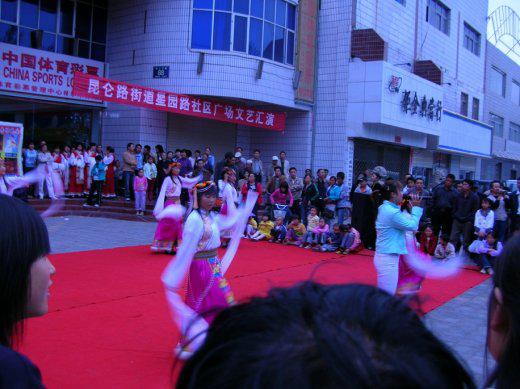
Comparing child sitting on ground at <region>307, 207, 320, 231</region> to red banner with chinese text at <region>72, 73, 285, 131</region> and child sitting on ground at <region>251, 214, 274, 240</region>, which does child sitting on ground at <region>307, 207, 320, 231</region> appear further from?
red banner with chinese text at <region>72, 73, 285, 131</region>

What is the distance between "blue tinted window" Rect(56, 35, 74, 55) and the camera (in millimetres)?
16844

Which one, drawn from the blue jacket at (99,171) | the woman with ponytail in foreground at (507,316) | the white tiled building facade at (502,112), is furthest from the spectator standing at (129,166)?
the white tiled building facade at (502,112)

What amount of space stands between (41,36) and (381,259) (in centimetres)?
1419

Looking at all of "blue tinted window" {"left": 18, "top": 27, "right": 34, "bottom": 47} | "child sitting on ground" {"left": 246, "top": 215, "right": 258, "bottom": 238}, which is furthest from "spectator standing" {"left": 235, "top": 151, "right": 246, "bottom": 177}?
"blue tinted window" {"left": 18, "top": 27, "right": 34, "bottom": 47}

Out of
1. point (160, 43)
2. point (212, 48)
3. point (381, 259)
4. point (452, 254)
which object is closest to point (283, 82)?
point (212, 48)

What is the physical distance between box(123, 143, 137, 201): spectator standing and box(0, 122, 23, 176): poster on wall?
10.2 ft

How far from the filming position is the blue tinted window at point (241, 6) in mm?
16641

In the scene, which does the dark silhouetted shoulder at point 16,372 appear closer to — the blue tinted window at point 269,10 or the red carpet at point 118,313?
the red carpet at point 118,313

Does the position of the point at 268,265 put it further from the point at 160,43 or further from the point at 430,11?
the point at 430,11

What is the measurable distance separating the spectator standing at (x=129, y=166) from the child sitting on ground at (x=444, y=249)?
8925mm

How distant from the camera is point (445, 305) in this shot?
724 cm

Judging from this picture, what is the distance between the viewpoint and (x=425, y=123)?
2142 centimetres

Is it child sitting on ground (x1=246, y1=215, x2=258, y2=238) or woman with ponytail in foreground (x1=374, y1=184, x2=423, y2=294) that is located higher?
woman with ponytail in foreground (x1=374, y1=184, x2=423, y2=294)

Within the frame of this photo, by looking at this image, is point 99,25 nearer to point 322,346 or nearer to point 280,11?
point 280,11
